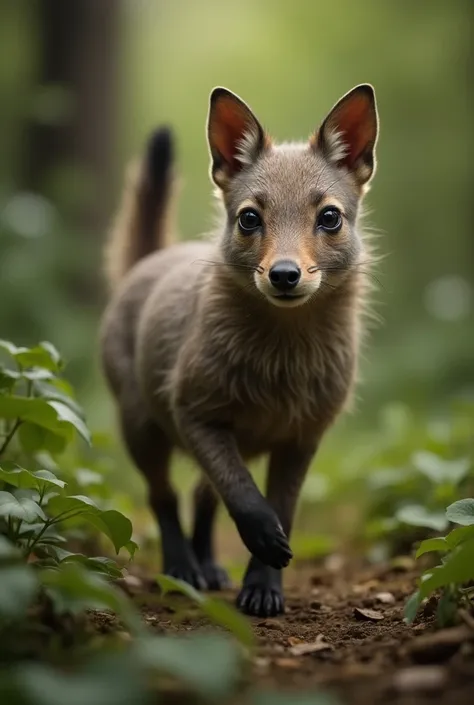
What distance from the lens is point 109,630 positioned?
123 inches

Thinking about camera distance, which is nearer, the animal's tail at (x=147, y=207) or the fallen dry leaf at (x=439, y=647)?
the fallen dry leaf at (x=439, y=647)

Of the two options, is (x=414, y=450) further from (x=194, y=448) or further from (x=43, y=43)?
(x=43, y=43)

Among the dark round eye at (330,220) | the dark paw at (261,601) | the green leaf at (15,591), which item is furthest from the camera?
the dark round eye at (330,220)

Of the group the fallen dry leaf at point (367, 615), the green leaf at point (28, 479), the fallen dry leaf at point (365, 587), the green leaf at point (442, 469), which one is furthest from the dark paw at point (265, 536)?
the green leaf at point (442, 469)

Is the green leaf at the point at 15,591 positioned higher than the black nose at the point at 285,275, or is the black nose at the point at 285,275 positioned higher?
the black nose at the point at 285,275

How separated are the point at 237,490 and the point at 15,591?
1970 mm

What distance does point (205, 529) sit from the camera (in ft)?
18.7

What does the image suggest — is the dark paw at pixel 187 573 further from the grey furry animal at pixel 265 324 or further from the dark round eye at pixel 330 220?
the dark round eye at pixel 330 220

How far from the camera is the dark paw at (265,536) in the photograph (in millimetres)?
4047

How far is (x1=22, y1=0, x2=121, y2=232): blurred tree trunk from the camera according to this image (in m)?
10.3

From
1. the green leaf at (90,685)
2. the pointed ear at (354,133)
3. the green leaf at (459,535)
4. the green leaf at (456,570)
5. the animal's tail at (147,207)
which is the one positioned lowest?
the green leaf at (90,685)

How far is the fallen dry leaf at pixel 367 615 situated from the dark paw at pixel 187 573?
144cm

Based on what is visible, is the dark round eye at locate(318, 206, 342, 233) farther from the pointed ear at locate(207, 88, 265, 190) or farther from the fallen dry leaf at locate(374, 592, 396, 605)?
the fallen dry leaf at locate(374, 592, 396, 605)

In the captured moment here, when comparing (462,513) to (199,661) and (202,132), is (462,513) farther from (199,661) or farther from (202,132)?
(202,132)
